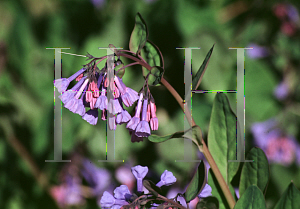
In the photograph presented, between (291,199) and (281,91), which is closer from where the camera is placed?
(291,199)

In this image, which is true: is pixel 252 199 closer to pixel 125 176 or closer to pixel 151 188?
pixel 151 188

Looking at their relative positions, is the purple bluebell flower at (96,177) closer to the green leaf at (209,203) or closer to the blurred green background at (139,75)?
the blurred green background at (139,75)

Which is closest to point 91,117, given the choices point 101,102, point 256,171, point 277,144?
point 101,102

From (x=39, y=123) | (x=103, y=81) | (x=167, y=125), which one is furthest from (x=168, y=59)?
(x=39, y=123)

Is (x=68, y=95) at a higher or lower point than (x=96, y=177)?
higher

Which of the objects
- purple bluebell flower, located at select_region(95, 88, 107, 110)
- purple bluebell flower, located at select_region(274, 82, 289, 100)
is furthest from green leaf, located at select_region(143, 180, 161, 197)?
purple bluebell flower, located at select_region(274, 82, 289, 100)
